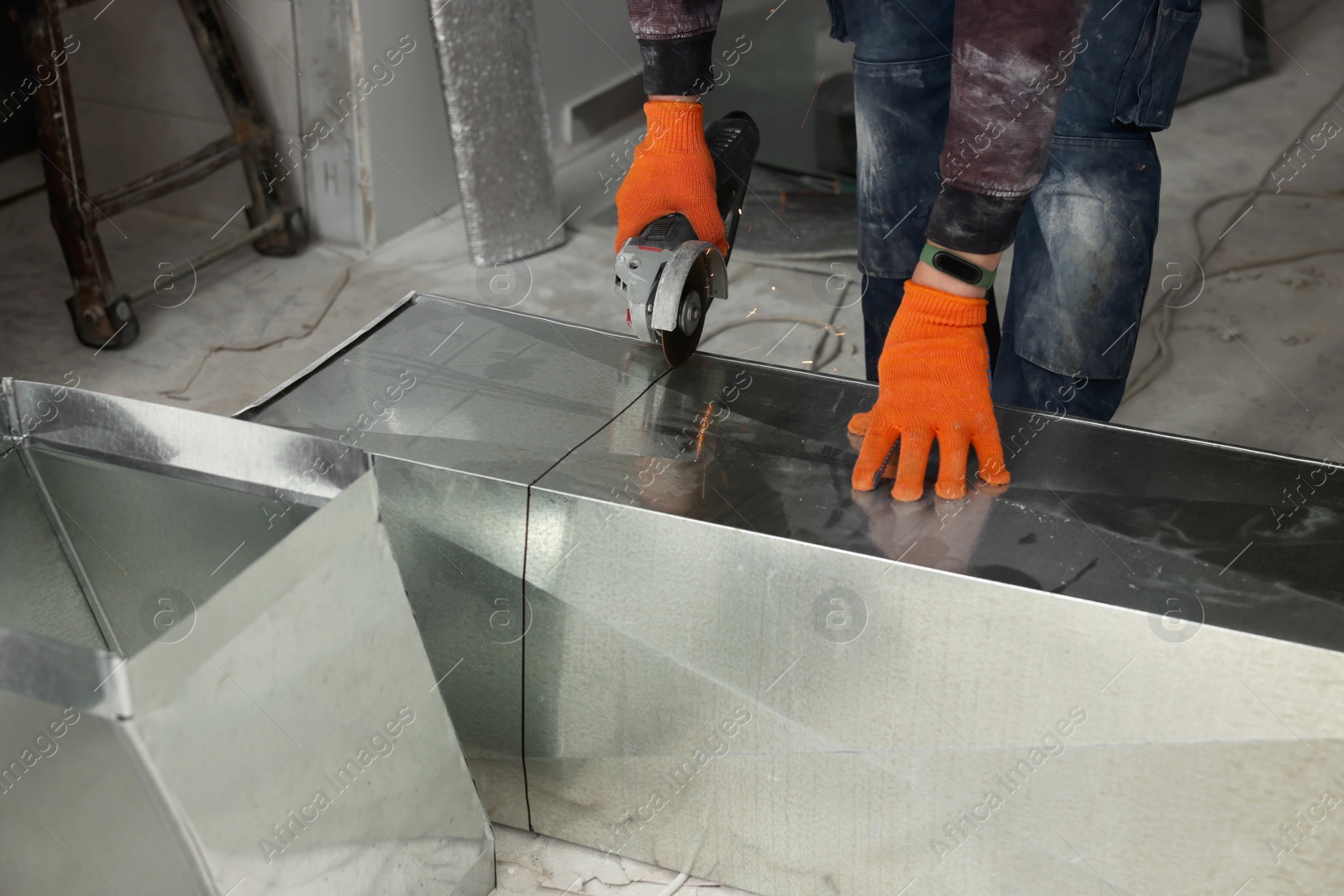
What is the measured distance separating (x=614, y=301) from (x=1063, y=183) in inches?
56.8

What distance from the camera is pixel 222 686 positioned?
39.8 inches

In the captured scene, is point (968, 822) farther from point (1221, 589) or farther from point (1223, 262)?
point (1223, 262)

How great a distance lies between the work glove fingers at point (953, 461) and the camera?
1299mm

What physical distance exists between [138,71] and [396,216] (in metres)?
0.73

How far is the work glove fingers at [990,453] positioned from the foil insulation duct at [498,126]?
195 centimetres

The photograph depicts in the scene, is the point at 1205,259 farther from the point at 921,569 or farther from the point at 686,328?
the point at 921,569

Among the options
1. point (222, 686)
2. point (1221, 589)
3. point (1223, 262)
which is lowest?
point (1223, 262)

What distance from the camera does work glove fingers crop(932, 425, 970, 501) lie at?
1.30 m

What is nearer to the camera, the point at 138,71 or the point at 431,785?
the point at 431,785

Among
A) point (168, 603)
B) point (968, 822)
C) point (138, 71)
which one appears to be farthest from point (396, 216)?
point (968, 822)

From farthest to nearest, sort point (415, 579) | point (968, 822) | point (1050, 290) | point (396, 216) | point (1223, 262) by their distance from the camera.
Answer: point (396, 216)
point (1223, 262)
point (1050, 290)
point (415, 579)
point (968, 822)

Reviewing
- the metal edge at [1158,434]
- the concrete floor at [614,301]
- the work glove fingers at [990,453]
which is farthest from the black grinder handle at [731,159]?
the concrete floor at [614,301]

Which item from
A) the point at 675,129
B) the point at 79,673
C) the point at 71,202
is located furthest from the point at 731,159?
the point at 71,202

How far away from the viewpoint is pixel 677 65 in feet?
5.26
